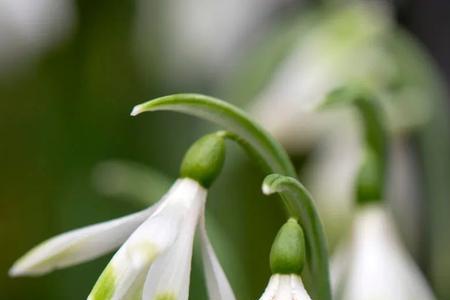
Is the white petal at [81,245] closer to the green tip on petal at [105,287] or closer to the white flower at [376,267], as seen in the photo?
the green tip on petal at [105,287]

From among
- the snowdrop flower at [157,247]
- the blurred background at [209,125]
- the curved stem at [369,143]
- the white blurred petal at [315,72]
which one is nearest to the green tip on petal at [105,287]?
the snowdrop flower at [157,247]

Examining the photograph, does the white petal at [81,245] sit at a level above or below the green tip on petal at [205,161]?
below

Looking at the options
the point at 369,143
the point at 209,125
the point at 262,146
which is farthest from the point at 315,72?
the point at 262,146

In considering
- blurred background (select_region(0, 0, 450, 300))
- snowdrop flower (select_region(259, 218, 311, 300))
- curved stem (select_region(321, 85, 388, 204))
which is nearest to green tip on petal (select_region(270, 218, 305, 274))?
snowdrop flower (select_region(259, 218, 311, 300))

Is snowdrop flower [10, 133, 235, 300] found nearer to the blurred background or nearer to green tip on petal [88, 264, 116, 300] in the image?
green tip on petal [88, 264, 116, 300]

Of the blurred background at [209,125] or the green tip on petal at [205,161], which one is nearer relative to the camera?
the green tip on petal at [205,161]

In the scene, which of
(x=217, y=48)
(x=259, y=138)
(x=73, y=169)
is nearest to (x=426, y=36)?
(x=217, y=48)
